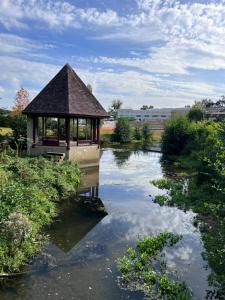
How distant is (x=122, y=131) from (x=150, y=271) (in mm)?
42334

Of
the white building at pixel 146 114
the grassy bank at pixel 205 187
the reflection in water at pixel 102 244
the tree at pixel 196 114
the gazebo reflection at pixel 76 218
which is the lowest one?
the reflection in water at pixel 102 244

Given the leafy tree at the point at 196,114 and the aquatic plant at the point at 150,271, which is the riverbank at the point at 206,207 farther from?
the leafy tree at the point at 196,114

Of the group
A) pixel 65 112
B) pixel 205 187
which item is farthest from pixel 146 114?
pixel 205 187

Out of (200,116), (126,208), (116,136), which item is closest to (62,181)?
(126,208)

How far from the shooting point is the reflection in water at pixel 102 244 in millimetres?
7609

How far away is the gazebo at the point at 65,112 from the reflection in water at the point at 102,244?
218 inches

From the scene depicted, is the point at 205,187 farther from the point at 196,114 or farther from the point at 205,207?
the point at 196,114

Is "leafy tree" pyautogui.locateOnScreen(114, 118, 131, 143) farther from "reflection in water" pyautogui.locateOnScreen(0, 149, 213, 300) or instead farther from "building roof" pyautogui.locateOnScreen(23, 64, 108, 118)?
"reflection in water" pyautogui.locateOnScreen(0, 149, 213, 300)

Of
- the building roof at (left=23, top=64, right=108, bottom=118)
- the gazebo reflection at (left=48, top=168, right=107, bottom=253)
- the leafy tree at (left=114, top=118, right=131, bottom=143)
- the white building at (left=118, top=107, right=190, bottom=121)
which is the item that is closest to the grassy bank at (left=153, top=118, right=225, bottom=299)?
the gazebo reflection at (left=48, top=168, right=107, bottom=253)

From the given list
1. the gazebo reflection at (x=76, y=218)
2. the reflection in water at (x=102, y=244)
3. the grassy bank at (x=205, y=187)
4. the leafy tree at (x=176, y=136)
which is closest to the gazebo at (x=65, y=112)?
the reflection in water at (x=102, y=244)

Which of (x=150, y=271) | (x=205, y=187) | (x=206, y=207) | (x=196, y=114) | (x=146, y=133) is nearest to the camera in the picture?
(x=150, y=271)

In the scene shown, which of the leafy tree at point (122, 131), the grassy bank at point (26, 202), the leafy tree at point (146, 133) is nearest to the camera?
the grassy bank at point (26, 202)

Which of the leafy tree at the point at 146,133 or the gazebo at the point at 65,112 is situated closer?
the gazebo at the point at 65,112

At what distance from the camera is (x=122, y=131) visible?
50.4 metres
